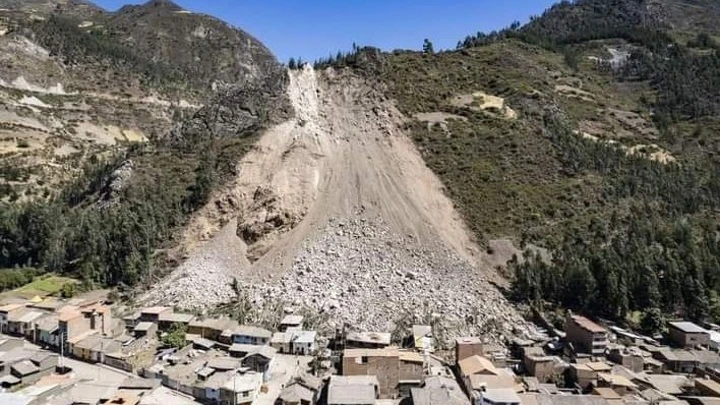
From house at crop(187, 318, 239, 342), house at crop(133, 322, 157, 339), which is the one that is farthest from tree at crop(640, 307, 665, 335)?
house at crop(133, 322, 157, 339)

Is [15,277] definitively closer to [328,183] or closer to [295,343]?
[328,183]

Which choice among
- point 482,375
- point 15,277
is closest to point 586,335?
point 482,375

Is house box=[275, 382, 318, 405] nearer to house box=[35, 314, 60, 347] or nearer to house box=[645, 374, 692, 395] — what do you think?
house box=[35, 314, 60, 347]

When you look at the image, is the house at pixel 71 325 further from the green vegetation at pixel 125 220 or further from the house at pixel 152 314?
the green vegetation at pixel 125 220

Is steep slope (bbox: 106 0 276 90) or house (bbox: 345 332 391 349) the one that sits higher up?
steep slope (bbox: 106 0 276 90)

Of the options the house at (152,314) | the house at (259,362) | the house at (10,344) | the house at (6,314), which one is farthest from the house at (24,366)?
the house at (259,362)

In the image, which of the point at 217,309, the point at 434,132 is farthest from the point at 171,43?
the point at 217,309

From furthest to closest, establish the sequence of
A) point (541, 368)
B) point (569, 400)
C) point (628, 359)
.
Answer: point (628, 359), point (541, 368), point (569, 400)

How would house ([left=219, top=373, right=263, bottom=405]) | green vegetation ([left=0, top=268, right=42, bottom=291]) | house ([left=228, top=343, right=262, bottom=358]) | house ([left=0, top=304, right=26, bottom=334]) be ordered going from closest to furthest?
1. house ([left=219, top=373, right=263, bottom=405])
2. house ([left=228, top=343, right=262, bottom=358])
3. house ([left=0, top=304, right=26, bottom=334])
4. green vegetation ([left=0, top=268, right=42, bottom=291])

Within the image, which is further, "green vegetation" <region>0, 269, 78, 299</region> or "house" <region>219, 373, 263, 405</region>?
"green vegetation" <region>0, 269, 78, 299</region>
